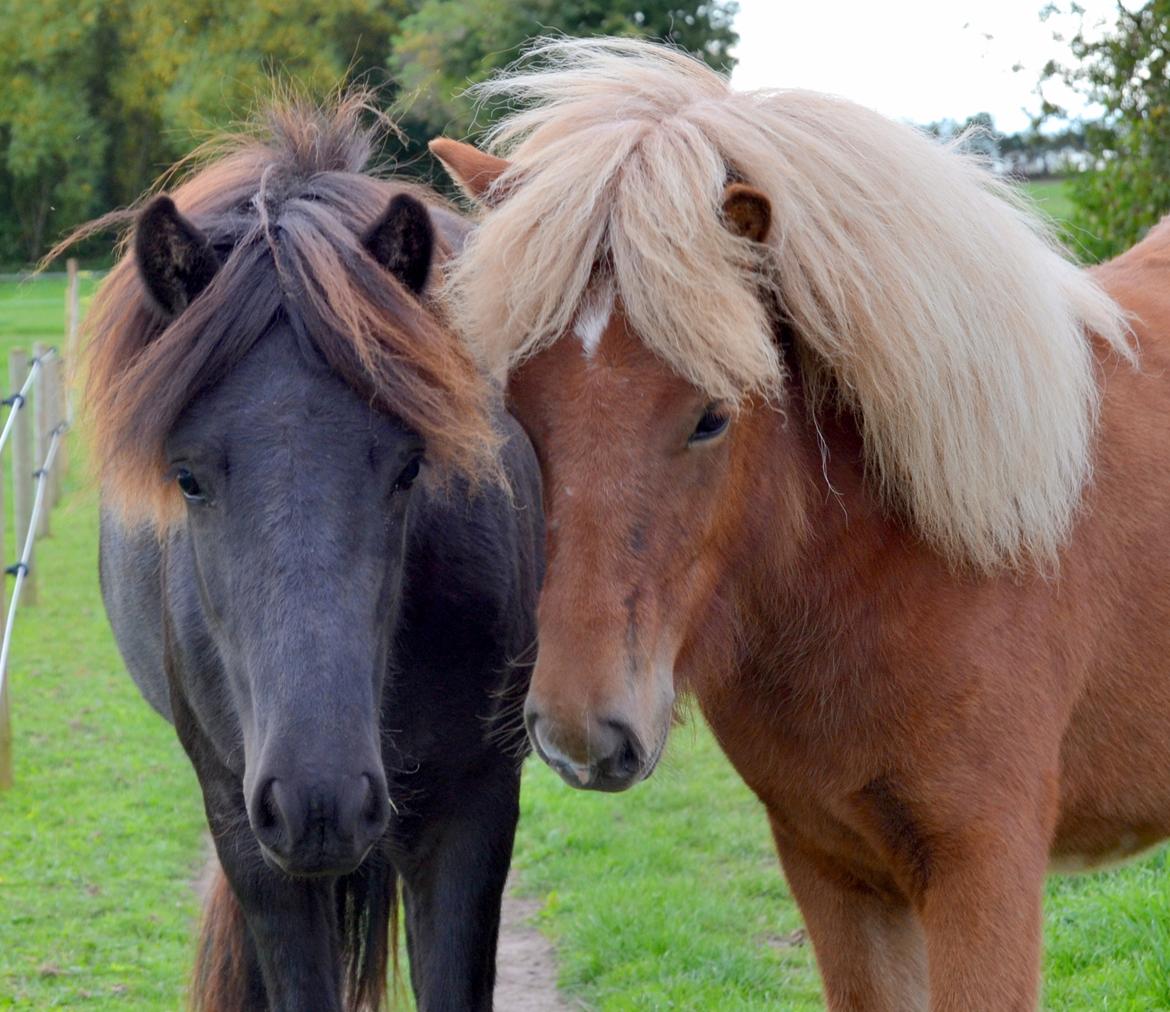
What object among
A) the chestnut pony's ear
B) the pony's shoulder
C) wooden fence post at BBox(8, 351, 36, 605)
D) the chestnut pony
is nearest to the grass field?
the chestnut pony

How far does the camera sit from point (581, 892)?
554 cm

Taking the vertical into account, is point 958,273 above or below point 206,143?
above

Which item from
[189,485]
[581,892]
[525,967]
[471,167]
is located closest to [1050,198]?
[581,892]

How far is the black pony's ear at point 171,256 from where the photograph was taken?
9.14 ft

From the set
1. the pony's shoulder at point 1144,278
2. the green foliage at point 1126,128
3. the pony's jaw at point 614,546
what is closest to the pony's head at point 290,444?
the pony's jaw at point 614,546

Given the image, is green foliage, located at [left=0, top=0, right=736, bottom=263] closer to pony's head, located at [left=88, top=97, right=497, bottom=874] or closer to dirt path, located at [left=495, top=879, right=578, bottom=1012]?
dirt path, located at [left=495, top=879, right=578, bottom=1012]

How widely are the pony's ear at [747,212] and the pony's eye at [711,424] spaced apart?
344 mm

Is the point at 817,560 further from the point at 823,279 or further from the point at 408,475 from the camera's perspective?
the point at 408,475

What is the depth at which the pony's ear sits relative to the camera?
2.59 meters

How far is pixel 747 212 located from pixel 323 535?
99 centimetres

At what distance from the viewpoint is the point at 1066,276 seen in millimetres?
3291

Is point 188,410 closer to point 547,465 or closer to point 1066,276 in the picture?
point 547,465

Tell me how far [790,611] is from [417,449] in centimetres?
84

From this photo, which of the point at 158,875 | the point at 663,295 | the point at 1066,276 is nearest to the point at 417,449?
the point at 663,295
